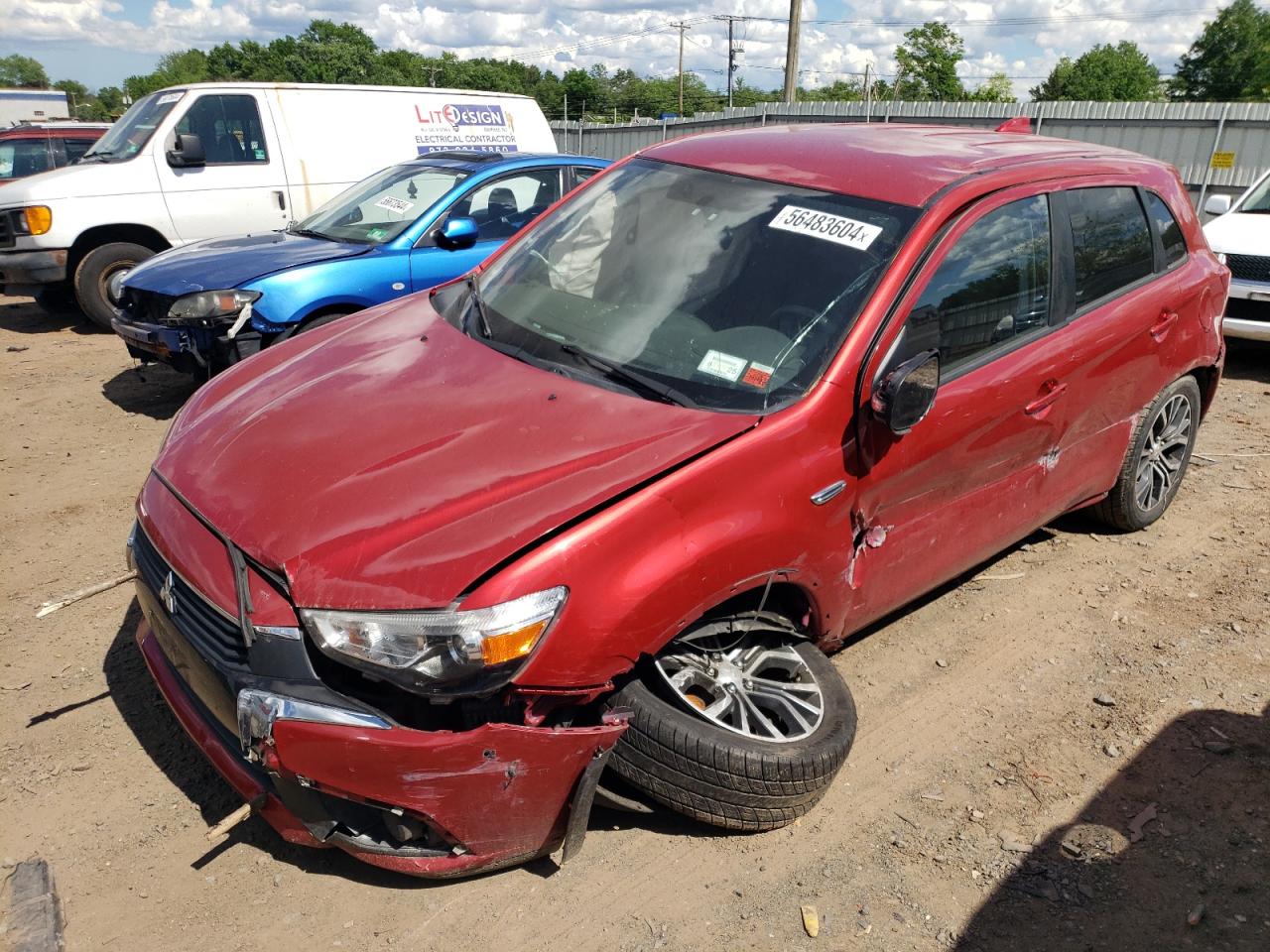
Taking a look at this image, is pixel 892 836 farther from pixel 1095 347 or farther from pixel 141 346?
pixel 141 346

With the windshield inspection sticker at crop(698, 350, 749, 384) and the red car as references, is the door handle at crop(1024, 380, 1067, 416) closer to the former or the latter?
the red car

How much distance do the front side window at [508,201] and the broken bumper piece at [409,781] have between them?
15.6 feet

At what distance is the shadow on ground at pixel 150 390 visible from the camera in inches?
262

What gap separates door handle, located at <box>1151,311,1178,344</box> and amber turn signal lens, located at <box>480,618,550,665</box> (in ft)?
10.5

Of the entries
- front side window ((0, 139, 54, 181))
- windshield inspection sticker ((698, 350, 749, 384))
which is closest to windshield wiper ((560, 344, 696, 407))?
windshield inspection sticker ((698, 350, 749, 384))

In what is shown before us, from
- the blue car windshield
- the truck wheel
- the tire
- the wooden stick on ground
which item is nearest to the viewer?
the wooden stick on ground

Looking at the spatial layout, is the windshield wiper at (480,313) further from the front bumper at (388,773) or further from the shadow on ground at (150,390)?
the shadow on ground at (150,390)

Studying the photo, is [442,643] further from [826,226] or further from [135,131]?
[135,131]

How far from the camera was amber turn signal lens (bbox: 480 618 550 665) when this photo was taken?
225 cm

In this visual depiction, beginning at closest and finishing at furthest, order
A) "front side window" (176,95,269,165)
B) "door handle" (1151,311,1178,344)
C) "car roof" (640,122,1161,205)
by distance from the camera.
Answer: "car roof" (640,122,1161,205)
"door handle" (1151,311,1178,344)
"front side window" (176,95,269,165)

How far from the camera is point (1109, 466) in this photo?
432 cm

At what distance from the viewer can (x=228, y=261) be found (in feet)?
20.2

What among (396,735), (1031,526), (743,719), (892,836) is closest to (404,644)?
(396,735)

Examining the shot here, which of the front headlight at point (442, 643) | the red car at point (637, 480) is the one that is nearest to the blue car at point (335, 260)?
the red car at point (637, 480)
